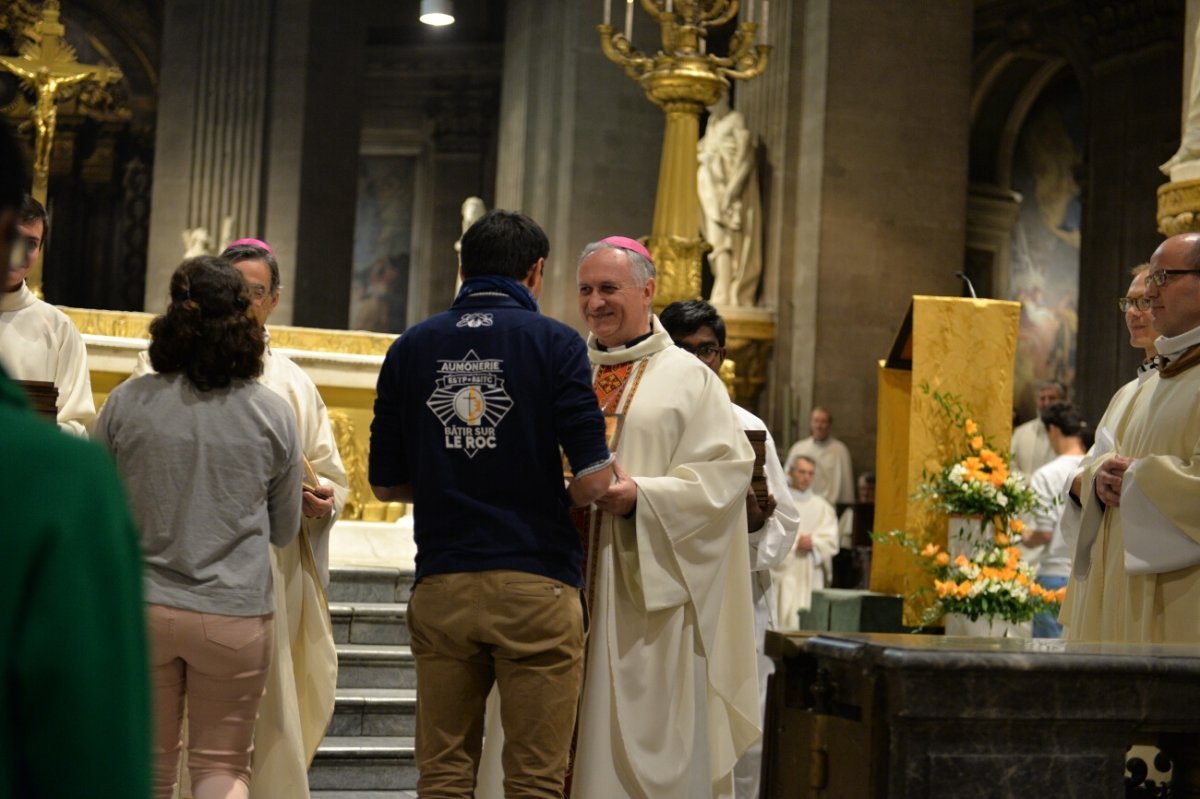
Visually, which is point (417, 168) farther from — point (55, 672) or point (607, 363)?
point (55, 672)

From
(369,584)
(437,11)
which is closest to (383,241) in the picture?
(437,11)

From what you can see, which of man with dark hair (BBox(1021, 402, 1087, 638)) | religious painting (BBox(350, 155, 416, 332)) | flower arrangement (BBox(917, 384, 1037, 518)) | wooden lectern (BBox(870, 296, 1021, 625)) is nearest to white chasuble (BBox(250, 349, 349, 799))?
flower arrangement (BBox(917, 384, 1037, 518))

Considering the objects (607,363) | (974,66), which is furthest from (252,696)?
(974,66)

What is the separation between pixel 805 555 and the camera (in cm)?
1191

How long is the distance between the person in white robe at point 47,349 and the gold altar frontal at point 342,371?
10.4 feet

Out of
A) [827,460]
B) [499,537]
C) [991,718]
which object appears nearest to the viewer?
[991,718]

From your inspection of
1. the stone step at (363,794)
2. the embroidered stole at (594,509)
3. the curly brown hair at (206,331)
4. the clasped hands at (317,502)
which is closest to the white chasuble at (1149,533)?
the embroidered stole at (594,509)

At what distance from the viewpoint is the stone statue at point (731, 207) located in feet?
50.3

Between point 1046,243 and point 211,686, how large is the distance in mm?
22348

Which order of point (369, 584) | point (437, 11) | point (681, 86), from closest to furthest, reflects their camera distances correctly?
point (369, 584) < point (681, 86) < point (437, 11)

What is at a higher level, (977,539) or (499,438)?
(499,438)

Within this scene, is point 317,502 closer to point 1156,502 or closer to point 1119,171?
point 1156,502

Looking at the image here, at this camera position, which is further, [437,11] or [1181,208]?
[437,11]

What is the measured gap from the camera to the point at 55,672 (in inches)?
42.1
